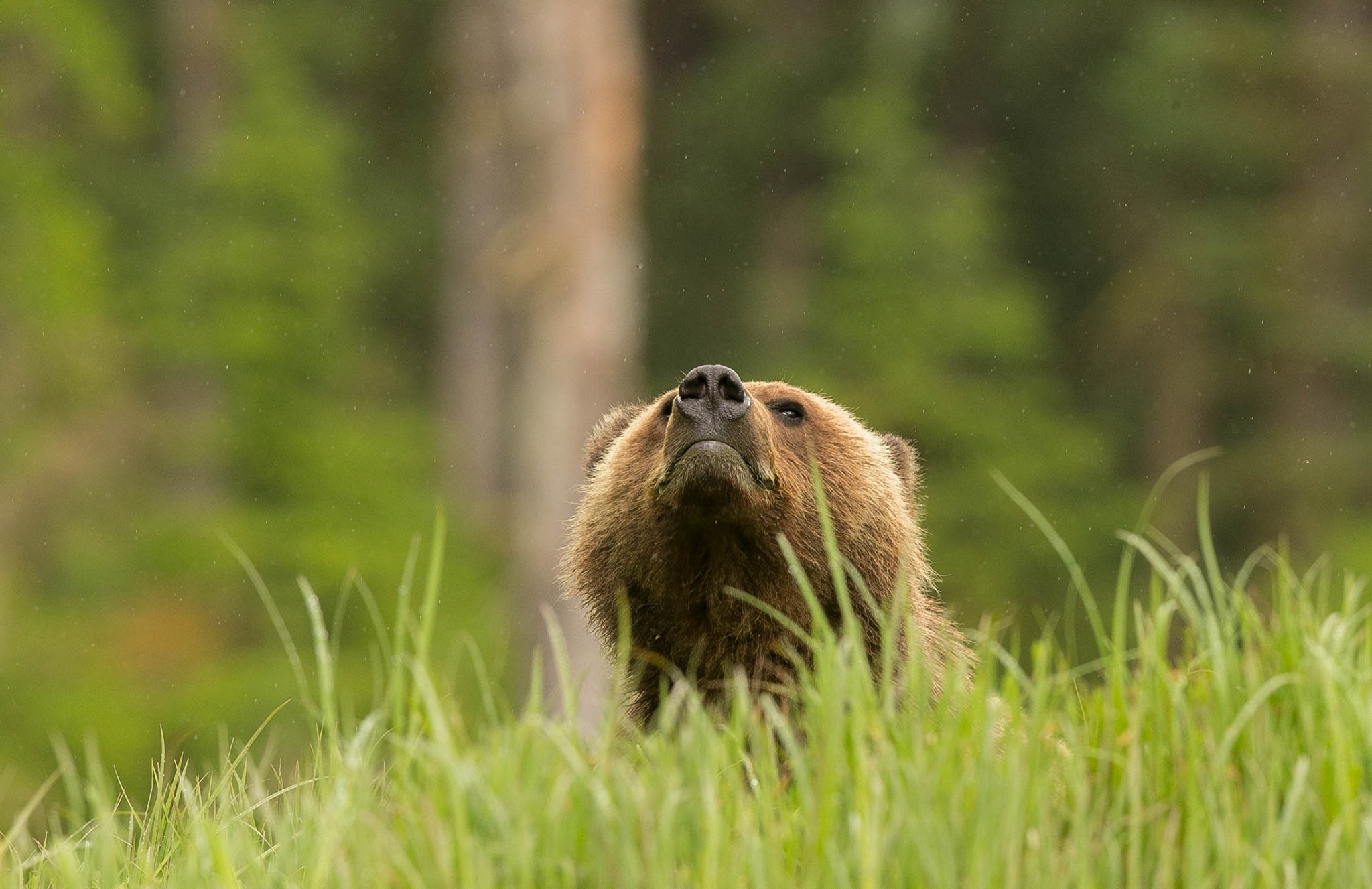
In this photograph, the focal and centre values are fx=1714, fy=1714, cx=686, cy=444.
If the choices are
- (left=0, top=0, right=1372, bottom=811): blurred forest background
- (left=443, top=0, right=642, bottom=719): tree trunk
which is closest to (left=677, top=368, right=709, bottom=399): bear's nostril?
(left=443, top=0, right=642, bottom=719): tree trunk

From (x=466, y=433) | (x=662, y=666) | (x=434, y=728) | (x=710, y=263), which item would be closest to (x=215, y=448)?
(x=466, y=433)

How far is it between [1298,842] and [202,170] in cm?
1980

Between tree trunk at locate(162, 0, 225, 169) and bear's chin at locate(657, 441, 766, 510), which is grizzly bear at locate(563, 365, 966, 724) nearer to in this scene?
bear's chin at locate(657, 441, 766, 510)

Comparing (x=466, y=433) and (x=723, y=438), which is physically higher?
(x=723, y=438)

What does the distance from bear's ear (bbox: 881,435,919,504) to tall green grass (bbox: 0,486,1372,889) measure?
71.2 inches

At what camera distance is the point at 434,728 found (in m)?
2.72

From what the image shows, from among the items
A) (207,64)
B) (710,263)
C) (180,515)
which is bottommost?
(180,515)

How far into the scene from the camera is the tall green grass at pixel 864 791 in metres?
2.52

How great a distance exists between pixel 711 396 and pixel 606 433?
3.71 feet

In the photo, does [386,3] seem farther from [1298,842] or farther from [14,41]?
[1298,842]

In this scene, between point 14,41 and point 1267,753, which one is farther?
point 14,41

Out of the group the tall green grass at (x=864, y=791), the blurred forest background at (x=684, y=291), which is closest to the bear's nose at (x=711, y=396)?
the tall green grass at (x=864, y=791)

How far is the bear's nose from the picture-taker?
4082 mm

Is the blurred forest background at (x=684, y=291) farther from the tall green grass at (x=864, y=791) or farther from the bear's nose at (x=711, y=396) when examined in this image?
the tall green grass at (x=864, y=791)
